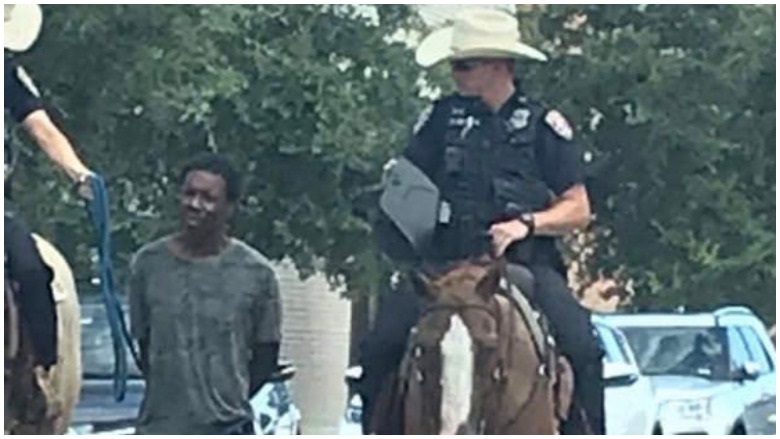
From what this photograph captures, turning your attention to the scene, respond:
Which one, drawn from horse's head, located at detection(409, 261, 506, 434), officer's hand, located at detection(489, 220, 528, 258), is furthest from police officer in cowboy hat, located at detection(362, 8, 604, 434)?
horse's head, located at detection(409, 261, 506, 434)

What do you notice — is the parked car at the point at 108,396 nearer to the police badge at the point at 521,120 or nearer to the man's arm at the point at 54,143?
the man's arm at the point at 54,143

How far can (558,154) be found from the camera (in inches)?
224

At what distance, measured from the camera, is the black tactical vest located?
5.62 m

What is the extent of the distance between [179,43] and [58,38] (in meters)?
0.32

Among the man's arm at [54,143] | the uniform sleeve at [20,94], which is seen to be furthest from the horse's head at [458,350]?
the uniform sleeve at [20,94]

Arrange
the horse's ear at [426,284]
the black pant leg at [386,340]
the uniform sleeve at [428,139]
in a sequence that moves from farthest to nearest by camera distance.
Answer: the uniform sleeve at [428,139]
the black pant leg at [386,340]
the horse's ear at [426,284]

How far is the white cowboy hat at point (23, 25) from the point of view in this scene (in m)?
5.70

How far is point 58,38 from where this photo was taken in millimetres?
5730

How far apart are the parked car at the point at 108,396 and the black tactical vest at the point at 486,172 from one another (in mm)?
633

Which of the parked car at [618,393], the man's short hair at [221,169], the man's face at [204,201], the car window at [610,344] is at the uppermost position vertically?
the man's short hair at [221,169]

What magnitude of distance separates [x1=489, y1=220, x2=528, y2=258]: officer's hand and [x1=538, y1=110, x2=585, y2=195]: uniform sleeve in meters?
0.16

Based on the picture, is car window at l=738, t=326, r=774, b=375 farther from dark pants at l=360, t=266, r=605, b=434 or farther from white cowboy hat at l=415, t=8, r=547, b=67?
white cowboy hat at l=415, t=8, r=547, b=67

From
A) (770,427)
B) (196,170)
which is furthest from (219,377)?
(770,427)

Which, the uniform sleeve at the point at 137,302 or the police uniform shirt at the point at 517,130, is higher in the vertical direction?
the police uniform shirt at the point at 517,130
